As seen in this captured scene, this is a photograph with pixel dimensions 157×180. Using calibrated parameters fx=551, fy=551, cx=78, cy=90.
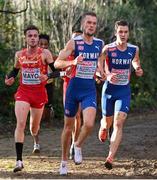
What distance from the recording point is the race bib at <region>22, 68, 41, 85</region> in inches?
344

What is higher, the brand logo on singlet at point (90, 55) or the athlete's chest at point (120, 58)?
the brand logo on singlet at point (90, 55)

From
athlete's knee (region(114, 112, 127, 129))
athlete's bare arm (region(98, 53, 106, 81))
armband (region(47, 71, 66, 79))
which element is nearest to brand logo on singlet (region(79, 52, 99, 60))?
athlete's bare arm (region(98, 53, 106, 81))

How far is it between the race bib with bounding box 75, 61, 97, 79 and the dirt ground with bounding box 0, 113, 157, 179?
1.47 m

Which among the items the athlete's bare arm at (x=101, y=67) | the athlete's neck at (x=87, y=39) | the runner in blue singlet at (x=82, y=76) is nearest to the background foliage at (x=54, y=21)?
the athlete's bare arm at (x=101, y=67)

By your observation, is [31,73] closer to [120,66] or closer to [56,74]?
[56,74]

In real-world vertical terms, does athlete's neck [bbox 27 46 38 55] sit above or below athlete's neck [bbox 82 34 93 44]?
below

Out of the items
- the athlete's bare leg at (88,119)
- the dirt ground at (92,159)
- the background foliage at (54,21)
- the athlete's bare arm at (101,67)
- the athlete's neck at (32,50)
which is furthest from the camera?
the background foliage at (54,21)

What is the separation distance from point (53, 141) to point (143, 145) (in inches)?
87.0

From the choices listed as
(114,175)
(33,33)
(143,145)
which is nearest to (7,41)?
(143,145)

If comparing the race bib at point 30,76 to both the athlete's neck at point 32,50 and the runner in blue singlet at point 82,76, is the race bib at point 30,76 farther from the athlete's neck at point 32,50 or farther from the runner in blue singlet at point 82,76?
the runner in blue singlet at point 82,76

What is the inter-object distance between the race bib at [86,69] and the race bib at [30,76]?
76 cm

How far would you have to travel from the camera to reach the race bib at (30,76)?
8734 mm

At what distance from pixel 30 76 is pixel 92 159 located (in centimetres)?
203

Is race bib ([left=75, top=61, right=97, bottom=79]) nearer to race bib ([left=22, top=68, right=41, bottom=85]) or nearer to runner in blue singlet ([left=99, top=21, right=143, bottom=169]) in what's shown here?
runner in blue singlet ([left=99, top=21, right=143, bottom=169])
